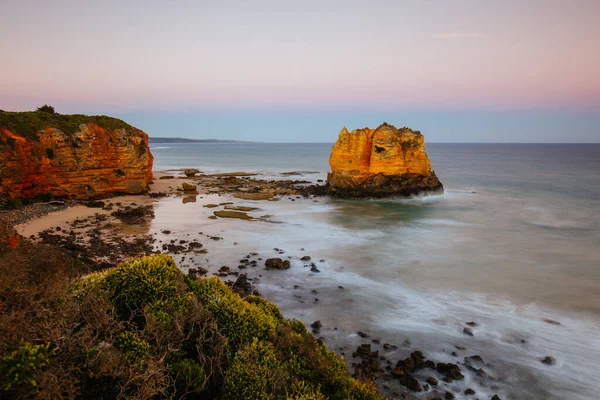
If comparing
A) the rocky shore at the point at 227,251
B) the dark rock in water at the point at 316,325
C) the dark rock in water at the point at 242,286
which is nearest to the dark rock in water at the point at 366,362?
the rocky shore at the point at 227,251

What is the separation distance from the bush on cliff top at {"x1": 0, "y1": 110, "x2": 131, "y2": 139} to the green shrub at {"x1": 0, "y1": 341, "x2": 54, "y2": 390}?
3511cm

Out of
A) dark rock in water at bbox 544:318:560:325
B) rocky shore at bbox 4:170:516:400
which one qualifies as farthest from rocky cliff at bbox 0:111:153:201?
dark rock in water at bbox 544:318:560:325

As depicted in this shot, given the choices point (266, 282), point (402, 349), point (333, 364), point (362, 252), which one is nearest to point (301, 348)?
point (333, 364)

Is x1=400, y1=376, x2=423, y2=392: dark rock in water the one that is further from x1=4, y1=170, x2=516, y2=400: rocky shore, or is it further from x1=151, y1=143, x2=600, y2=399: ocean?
x1=151, y1=143, x2=600, y2=399: ocean

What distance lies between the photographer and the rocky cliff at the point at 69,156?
1174 inches

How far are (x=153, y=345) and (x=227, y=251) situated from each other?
48.6ft

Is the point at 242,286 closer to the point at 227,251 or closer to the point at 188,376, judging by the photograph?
the point at 227,251

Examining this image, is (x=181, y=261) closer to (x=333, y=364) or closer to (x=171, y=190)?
(x=333, y=364)

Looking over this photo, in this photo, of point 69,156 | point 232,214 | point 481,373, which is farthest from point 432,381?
point 69,156

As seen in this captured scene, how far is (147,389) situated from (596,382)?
510 inches

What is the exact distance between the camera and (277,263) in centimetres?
1934

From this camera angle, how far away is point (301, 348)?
8.61m

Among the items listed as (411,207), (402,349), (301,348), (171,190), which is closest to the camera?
(301,348)

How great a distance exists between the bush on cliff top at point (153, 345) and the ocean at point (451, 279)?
471 centimetres
